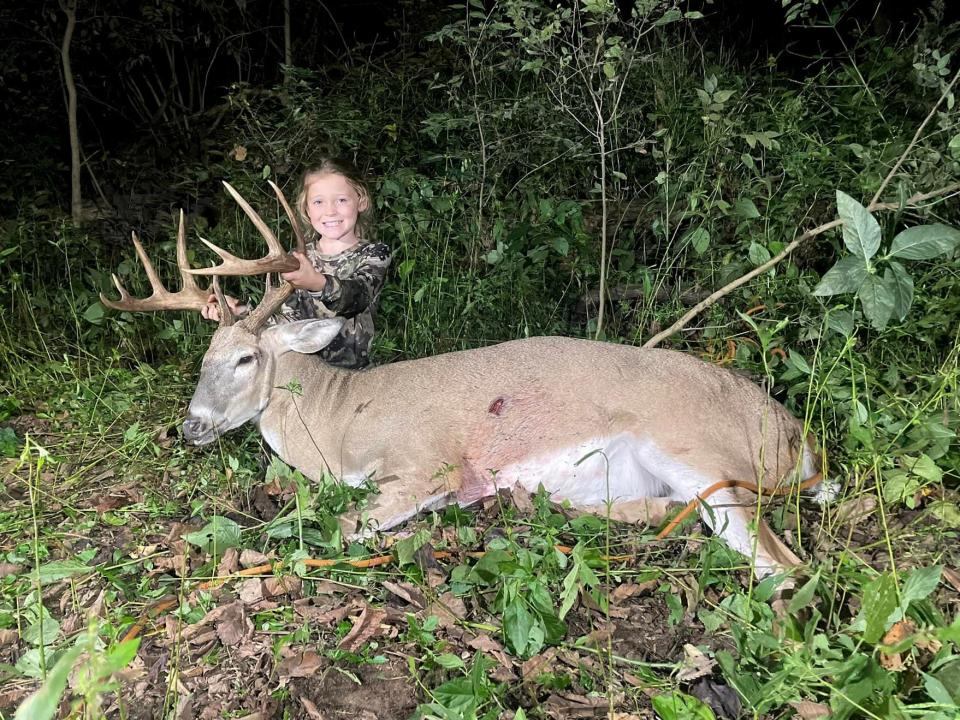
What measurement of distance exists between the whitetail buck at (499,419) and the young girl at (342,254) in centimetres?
42

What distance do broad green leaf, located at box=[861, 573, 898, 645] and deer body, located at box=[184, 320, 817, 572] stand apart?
68cm

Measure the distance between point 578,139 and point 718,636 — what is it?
134 inches

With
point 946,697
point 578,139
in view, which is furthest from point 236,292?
point 946,697

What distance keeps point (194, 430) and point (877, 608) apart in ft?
8.45

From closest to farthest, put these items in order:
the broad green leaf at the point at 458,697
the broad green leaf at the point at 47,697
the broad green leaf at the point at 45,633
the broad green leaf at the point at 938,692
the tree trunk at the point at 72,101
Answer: the broad green leaf at the point at 47,697 < the broad green leaf at the point at 938,692 < the broad green leaf at the point at 458,697 < the broad green leaf at the point at 45,633 < the tree trunk at the point at 72,101

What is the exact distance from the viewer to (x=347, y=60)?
835 centimetres

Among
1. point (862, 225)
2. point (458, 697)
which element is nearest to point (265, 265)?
point (458, 697)

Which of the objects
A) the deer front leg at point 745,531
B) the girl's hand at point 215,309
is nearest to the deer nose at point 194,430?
the girl's hand at point 215,309

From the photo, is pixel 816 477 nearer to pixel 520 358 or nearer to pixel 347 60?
pixel 520 358

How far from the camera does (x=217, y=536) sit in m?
2.83

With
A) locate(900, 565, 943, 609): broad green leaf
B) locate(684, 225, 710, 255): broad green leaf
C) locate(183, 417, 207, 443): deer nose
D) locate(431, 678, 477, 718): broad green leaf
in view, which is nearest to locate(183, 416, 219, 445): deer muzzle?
locate(183, 417, 207, 443): deer nose

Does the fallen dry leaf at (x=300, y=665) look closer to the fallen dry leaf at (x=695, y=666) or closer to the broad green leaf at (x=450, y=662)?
the broad green leaf at (x=450, y=662)

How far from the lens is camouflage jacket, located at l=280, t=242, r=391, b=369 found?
3.89 meters

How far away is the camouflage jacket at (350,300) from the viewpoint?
3893 millimetres
